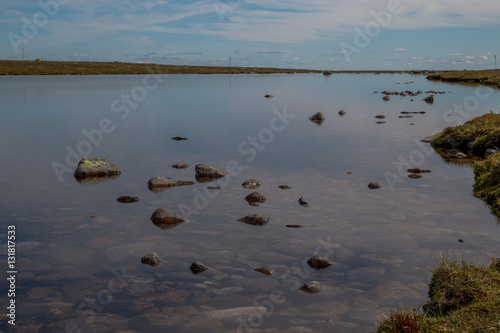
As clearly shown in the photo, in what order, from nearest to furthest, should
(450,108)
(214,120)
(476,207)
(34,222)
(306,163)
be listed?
(34,222), (476,207), (306,163), (214,120), (450,108)

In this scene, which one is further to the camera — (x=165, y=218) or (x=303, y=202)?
(x=303, y=202)

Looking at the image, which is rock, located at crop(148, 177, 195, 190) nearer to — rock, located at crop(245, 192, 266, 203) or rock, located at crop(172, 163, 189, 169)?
rock, located at crop(172, 163, 189, 169)

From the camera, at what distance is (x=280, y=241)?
42.5ft

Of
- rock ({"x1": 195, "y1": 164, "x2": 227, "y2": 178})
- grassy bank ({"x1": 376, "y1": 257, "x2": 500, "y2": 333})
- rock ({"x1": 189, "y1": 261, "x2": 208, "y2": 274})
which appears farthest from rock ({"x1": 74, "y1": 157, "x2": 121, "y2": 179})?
grassy bank ({"x1": 376, "y1": 257, "x2": 500, "y2": 333})

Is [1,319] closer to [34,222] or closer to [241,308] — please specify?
[241,308]

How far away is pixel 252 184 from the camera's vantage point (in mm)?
19031

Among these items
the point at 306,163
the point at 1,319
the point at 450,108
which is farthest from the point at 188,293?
the point at 450,108

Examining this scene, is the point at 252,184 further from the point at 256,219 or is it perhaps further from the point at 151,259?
the point at 151,259

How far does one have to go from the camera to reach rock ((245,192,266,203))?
16703 mm

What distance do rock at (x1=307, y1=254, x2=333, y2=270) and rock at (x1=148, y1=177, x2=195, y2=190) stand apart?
9.17 meters

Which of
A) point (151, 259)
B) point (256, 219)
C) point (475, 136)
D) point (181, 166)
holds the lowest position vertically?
point (151, 259)

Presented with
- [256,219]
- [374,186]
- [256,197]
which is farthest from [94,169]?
[374,186]

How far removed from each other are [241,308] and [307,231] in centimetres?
475

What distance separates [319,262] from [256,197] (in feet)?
18.8
